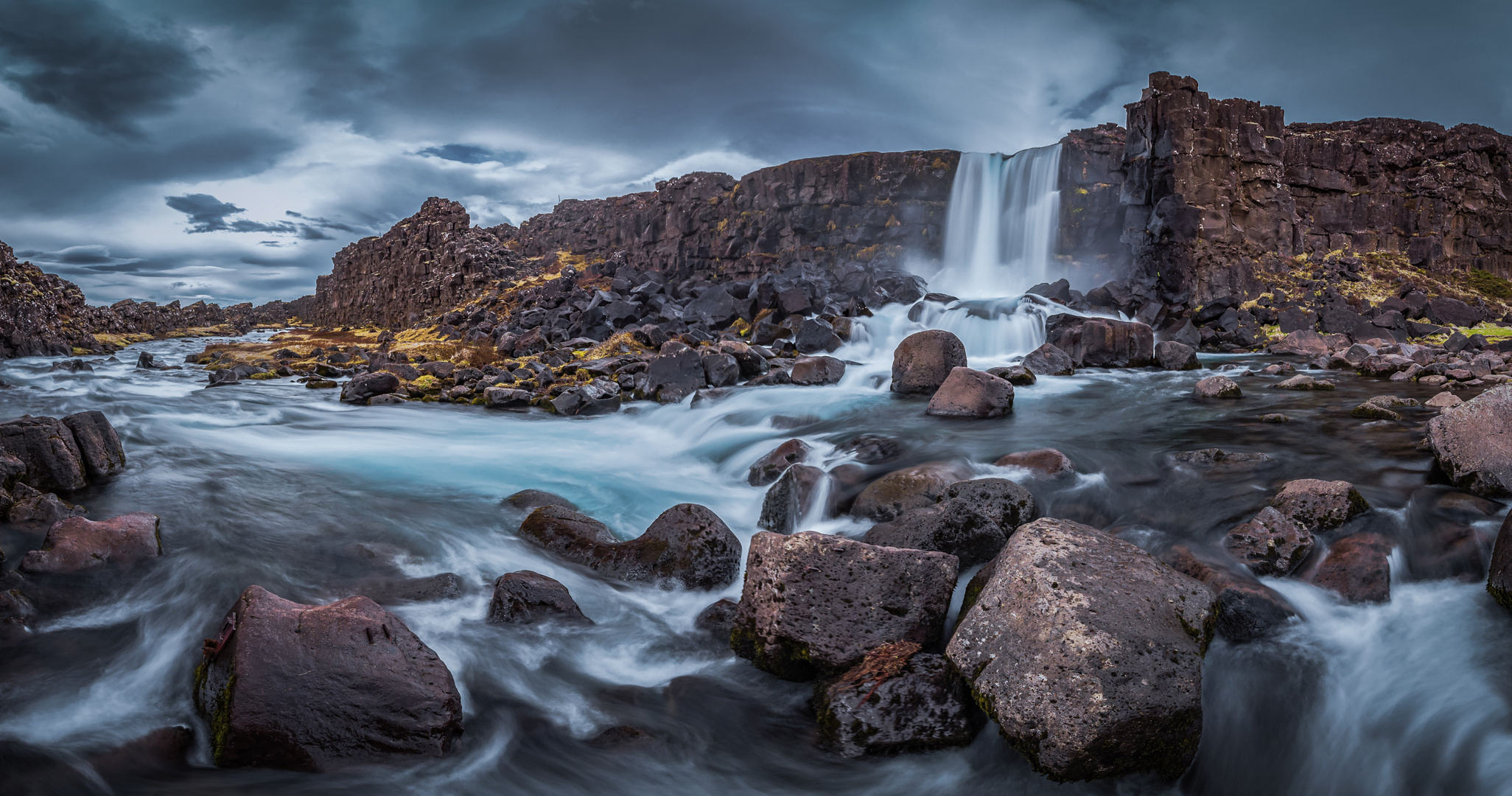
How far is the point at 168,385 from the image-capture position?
1988 centimetres

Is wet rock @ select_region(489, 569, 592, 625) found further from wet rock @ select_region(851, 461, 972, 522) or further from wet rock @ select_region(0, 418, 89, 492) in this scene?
wet rock @ select_region(0, 418, 89, 492)

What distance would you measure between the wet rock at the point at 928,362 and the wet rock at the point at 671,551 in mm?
8814

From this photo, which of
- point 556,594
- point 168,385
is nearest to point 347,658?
point 556,594

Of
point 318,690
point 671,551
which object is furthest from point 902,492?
point 318,690

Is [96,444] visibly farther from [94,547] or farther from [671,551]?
[671,551]

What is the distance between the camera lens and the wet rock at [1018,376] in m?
14.9

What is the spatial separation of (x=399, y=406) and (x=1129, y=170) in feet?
92.4

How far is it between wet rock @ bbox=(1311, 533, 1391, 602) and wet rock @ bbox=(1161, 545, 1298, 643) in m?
0.47

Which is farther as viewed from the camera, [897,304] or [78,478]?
[897,304]

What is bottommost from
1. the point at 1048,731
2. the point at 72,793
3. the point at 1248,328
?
the point at 72,793

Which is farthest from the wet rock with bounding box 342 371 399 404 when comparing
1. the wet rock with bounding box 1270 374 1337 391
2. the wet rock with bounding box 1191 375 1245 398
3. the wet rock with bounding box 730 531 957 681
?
the wet rock with bounding box 1270 374 1337 391

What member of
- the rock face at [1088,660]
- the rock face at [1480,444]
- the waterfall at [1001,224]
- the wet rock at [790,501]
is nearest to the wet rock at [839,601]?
the rock face at [1088,660]

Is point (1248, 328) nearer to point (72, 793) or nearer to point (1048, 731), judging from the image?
point (1048, 731)

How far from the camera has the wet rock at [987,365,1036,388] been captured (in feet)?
48.9
